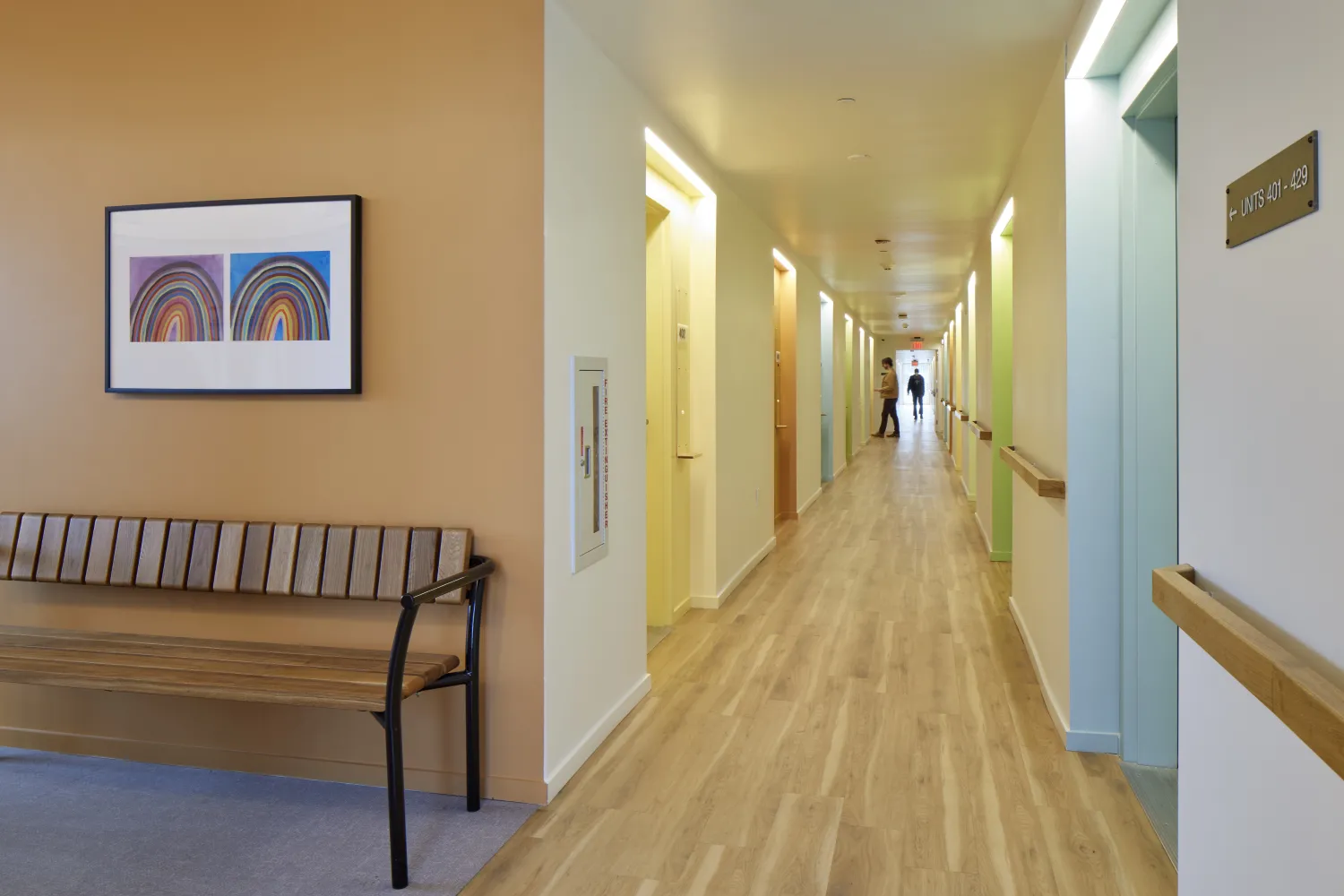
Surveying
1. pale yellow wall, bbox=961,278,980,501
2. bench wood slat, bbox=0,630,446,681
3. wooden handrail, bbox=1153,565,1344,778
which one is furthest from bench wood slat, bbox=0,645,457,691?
pale yellow wall, bbox=961,278,980,501

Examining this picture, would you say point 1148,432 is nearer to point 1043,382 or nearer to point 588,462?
point 1043,382

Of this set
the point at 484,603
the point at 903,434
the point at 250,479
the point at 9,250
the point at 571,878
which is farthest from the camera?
the point at 903,434

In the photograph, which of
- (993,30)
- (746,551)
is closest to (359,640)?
(993,30)

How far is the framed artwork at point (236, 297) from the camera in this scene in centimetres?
328

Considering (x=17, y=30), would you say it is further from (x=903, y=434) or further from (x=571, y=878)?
(x=903, y=434)

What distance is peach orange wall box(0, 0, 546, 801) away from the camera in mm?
3182

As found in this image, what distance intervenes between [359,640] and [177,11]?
2.34m

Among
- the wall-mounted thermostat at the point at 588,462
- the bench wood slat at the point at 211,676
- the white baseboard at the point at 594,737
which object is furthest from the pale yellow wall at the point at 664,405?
the bench wood slat at the point at 211,676

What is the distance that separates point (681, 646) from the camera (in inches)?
203

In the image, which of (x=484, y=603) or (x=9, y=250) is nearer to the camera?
(x=484, y=603)

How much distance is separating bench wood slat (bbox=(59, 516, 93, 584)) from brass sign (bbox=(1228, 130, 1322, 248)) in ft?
11.8

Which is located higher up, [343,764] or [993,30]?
[993,30]

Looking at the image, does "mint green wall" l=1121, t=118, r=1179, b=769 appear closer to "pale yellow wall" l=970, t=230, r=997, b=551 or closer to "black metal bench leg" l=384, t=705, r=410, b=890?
"black metal bench leg" l=384, t=705, r=410, b=890

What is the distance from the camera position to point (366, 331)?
10.8 feet
